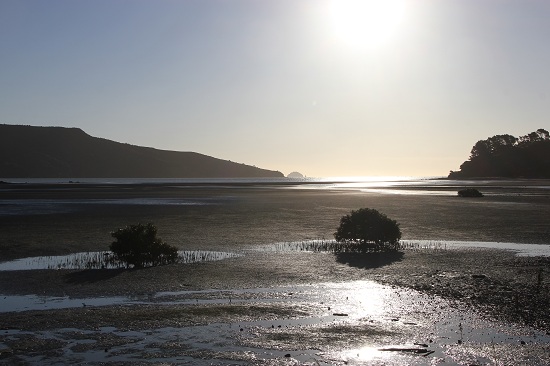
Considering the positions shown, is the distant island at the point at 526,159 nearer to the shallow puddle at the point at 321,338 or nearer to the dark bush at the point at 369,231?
the dark bush at the point at 369,231

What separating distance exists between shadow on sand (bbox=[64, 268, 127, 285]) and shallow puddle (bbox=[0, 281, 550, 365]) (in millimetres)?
3392

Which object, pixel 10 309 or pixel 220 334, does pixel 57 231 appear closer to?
pixel 10 309

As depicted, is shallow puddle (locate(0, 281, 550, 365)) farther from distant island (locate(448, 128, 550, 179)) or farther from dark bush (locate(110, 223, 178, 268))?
distant island (locate(448, 128, 550, 179))

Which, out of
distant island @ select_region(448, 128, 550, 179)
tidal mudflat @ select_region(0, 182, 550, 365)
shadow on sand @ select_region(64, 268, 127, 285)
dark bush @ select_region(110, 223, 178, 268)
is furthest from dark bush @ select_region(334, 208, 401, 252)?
distant island @ select_region(448, 128, 550, 179)

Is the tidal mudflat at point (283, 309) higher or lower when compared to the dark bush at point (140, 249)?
lower

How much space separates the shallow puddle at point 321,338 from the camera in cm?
1130

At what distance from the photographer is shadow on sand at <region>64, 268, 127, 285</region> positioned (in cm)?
1991

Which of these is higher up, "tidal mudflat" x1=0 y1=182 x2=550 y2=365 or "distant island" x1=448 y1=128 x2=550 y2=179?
"distant island" x1=448 y1=128 x2=550 y2=179

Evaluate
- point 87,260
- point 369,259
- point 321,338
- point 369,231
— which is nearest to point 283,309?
point 321,338

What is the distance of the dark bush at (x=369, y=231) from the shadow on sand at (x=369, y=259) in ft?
6.47

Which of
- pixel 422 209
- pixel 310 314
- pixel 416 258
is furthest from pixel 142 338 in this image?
pixel 422 209

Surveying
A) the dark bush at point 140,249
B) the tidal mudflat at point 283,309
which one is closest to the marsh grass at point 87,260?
the dark bush at point 140,249

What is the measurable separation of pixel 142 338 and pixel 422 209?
45387 mm

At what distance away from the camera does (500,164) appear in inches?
7731
